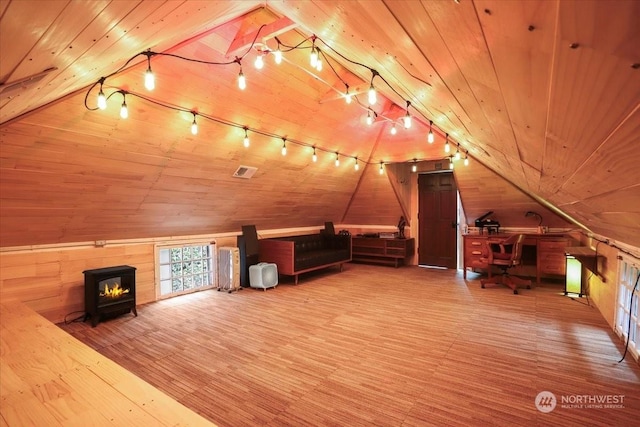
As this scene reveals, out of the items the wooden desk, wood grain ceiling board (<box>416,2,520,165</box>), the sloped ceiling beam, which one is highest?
the sloped ceiling beam

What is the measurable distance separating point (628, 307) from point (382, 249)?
5.08 metres

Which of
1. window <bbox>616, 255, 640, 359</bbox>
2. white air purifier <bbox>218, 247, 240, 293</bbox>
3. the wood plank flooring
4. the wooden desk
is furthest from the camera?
white air purifier <bbox>218, 247, 240, 293</bbox>

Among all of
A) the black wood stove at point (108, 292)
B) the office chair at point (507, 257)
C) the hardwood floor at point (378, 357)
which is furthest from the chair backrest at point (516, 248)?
the black wood stove at point (108, 292)

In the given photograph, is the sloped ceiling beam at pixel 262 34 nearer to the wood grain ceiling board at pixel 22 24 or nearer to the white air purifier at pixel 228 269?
the wood grain ceiling board at pixel 22 24

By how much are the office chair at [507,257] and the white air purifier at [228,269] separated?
4482 millimetres

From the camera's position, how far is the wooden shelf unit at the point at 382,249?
8016 mm

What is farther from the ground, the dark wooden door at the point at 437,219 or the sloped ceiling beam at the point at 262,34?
the sloped ceiling beam at the point at 262,34

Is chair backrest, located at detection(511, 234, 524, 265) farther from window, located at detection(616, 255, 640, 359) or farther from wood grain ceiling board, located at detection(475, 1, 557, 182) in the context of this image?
wood grain ceiling board, located at detection(475, 1, 557, 182)

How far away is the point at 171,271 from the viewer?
5.75 m

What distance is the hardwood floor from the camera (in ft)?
7.89

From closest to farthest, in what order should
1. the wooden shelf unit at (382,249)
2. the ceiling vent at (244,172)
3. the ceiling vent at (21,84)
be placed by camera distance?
the ceiling vent at (21,84) → the ceiling vent at (244,172) → the wooden shelf unit at (382,249)

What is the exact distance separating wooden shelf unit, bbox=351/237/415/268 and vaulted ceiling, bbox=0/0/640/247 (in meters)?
0.75

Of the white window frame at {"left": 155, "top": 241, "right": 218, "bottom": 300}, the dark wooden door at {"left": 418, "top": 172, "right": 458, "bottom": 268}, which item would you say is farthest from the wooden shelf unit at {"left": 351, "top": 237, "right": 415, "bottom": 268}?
the white window frame at {"left": 155, "top": 241, "right": 218, "bottom": 300}

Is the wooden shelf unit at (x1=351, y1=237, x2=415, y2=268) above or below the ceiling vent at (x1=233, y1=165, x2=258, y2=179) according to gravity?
below
